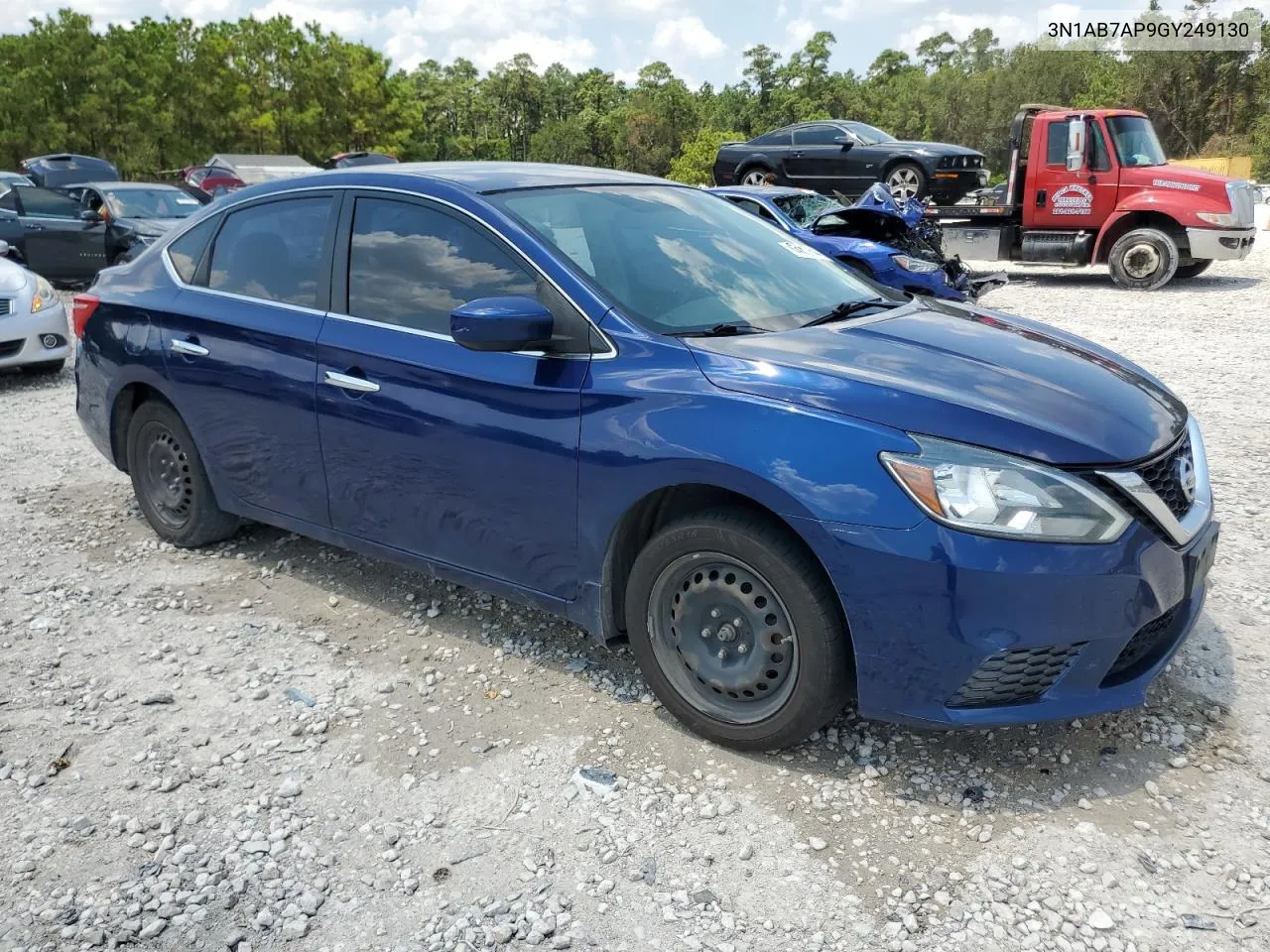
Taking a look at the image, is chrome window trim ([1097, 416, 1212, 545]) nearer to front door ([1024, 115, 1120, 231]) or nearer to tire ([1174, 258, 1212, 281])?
front door ([1024, 115, 1120, 231])

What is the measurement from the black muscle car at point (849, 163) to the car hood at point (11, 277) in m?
12.2

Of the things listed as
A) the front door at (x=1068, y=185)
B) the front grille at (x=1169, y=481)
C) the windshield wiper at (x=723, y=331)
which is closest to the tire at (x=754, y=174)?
the front door at (x=1068, y=185)

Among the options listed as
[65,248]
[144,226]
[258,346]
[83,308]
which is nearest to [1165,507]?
[258,346]

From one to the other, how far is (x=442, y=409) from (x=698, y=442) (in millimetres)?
1017

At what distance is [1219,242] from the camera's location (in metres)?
13.2

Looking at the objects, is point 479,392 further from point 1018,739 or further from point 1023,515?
point 1018,739

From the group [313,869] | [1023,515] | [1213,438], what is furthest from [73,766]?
[1213,438]

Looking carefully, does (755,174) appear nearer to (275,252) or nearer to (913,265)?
(913,265)

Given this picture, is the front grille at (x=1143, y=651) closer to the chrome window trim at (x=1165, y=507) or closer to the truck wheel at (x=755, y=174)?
the chrome window trim at (x=1165, y=507)

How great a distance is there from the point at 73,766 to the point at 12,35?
57.4 metres

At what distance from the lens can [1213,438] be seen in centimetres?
657

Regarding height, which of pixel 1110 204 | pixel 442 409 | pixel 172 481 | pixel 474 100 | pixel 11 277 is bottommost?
pixel 172 481

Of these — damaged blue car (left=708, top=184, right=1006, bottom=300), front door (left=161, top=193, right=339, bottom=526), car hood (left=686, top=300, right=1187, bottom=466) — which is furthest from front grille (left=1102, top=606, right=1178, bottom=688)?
damaged blue car (left=708, top=184, right=1006, bottom=300)

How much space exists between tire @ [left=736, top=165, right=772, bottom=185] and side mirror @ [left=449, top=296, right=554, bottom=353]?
16.8m
